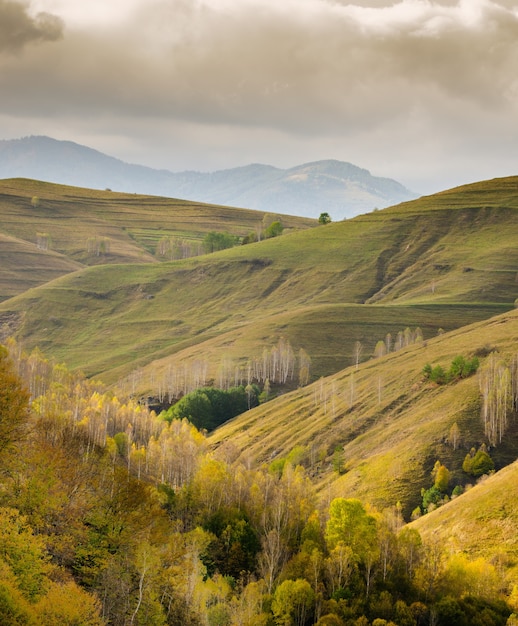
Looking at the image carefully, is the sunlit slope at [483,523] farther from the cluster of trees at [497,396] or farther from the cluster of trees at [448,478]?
the cluster of trees at [497,396]

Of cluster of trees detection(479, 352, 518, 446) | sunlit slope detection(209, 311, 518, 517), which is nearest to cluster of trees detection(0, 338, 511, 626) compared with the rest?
sunlit slope detection(209, 311, 518, 517)

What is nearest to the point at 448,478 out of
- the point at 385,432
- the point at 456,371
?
the point at 385,432

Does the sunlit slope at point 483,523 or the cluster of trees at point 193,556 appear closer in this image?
the cluster of trees at point 193,556

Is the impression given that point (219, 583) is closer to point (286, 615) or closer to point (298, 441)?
point (286, 615)

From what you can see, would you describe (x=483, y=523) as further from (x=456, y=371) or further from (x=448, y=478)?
(x=456, y=371)

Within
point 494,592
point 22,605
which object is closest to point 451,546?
point 494,592

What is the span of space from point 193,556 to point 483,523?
45878 mm

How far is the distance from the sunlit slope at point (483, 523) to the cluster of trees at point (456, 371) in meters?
58.0

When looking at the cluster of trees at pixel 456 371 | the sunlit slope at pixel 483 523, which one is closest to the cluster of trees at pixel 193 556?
the sunlit slope at pixel 483 523

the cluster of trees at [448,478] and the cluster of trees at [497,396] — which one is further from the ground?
the cluster of trees at [497,396]

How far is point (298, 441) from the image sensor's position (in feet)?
571

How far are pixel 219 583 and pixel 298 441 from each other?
323 feet

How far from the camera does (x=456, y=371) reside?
174 meters

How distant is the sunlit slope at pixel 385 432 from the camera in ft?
457
